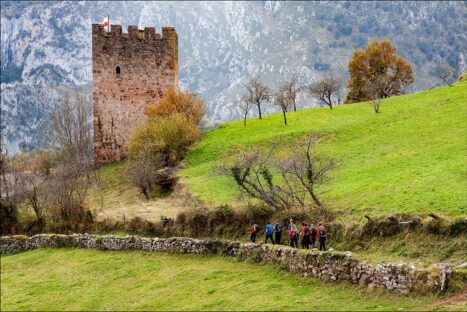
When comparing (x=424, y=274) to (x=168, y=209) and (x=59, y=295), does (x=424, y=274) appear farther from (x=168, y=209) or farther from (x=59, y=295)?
(x=168, y=209)

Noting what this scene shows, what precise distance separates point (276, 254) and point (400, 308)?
814 centimetres

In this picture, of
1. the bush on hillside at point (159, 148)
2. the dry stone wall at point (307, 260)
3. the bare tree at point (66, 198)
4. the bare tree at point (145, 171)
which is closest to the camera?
the dry stone wall at point (307, 260)

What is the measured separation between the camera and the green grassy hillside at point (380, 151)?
3006 centimetres

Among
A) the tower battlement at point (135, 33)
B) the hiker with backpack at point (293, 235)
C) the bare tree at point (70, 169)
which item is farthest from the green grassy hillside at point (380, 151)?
the tower battlement at point (135, 33)

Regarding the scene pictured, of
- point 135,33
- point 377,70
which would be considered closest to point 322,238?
point 135,33

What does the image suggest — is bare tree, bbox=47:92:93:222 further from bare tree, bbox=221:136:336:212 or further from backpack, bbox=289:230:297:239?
backpack, bbox=289:230:297:239

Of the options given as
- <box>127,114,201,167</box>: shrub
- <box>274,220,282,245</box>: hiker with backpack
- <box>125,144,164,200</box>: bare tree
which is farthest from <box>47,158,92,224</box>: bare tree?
<box>274,220,282,245</box>: hiker with backpack

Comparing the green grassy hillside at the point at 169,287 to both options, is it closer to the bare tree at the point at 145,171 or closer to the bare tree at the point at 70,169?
the bare tree at the point at 70,169

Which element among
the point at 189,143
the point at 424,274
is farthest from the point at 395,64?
the point at 424,274

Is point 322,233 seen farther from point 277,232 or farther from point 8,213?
point 8,213

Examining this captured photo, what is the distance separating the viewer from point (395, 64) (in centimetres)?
7869

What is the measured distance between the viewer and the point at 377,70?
78.9m

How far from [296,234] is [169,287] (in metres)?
6.52

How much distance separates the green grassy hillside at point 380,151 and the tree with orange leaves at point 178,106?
286 centimetres
